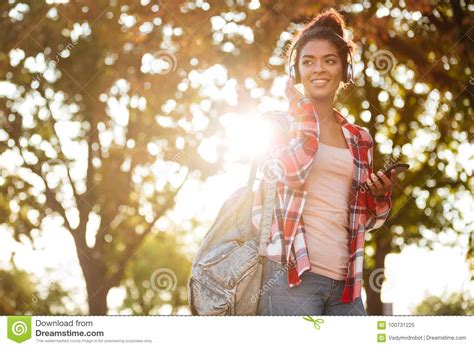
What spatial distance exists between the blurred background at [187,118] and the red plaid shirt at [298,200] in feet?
9.21

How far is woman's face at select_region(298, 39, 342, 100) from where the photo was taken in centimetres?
350

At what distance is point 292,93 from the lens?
3.48 meters

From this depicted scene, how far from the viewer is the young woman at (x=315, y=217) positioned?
3.18 m

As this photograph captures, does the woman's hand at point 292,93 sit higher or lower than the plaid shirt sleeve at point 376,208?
higher

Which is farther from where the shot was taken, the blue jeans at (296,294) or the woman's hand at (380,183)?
the woman's hand at (380,183)

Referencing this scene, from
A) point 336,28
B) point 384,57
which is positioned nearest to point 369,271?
point 384,57

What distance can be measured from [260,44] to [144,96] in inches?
66.6

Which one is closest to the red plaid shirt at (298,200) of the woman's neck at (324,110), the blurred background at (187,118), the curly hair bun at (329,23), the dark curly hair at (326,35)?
the woman's neck at (324,110)

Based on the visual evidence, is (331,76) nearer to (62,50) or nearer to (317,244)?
(317,244)

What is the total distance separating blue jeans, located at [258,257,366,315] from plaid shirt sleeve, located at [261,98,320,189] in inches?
16.5

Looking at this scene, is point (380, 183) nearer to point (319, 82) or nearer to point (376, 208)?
point (376, 208)

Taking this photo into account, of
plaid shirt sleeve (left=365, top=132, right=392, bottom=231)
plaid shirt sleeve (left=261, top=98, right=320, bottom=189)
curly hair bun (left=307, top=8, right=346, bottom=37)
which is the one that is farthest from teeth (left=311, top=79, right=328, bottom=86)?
plaid shirt sleeve (left=365, top=132, right=392, bottom=231)

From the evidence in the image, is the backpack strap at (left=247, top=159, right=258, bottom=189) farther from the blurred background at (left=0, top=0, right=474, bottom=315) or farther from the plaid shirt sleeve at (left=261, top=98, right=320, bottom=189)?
the blurred background at (left=0, top=0, right=474, bottom=315)

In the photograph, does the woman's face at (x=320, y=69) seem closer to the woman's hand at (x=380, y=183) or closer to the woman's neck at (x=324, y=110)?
the woman's neck at (x=324, y=110)
